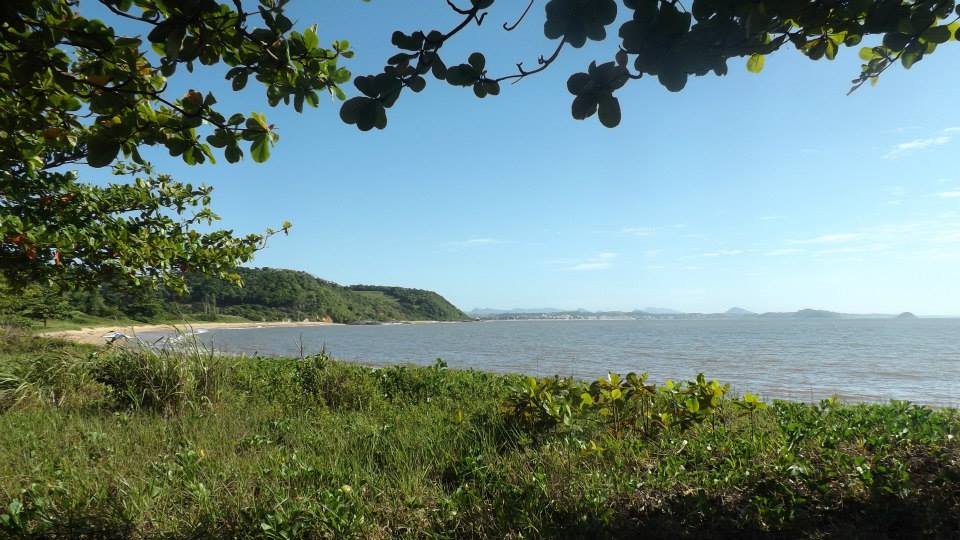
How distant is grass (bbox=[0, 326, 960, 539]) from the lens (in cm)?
271

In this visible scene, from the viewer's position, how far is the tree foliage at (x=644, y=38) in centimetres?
148

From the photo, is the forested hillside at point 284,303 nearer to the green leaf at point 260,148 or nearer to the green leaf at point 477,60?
the green leaf at point 260,148

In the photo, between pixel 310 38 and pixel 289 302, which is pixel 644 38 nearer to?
pixel 310 38

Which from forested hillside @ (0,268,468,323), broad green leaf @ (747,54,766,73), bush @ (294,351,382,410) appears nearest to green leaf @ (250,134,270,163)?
broad green leaf @ (747,54,766,73)

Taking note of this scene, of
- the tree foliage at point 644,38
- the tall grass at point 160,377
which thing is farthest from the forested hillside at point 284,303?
the tree foliage at point 644,38

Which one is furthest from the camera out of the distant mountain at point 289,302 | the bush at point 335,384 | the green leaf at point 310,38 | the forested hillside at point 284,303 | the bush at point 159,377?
the distant mountain at point 289,302

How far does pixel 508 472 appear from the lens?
3.50 meters

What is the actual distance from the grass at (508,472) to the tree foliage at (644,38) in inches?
87.0

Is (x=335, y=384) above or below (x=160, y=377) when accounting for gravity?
below

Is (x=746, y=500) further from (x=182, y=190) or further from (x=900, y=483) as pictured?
(x=182, y=190)

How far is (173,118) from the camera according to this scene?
2254mm

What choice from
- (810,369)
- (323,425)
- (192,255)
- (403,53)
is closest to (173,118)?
(403,53)

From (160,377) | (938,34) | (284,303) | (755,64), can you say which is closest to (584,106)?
(755,64)

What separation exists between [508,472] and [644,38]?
2906 mm
